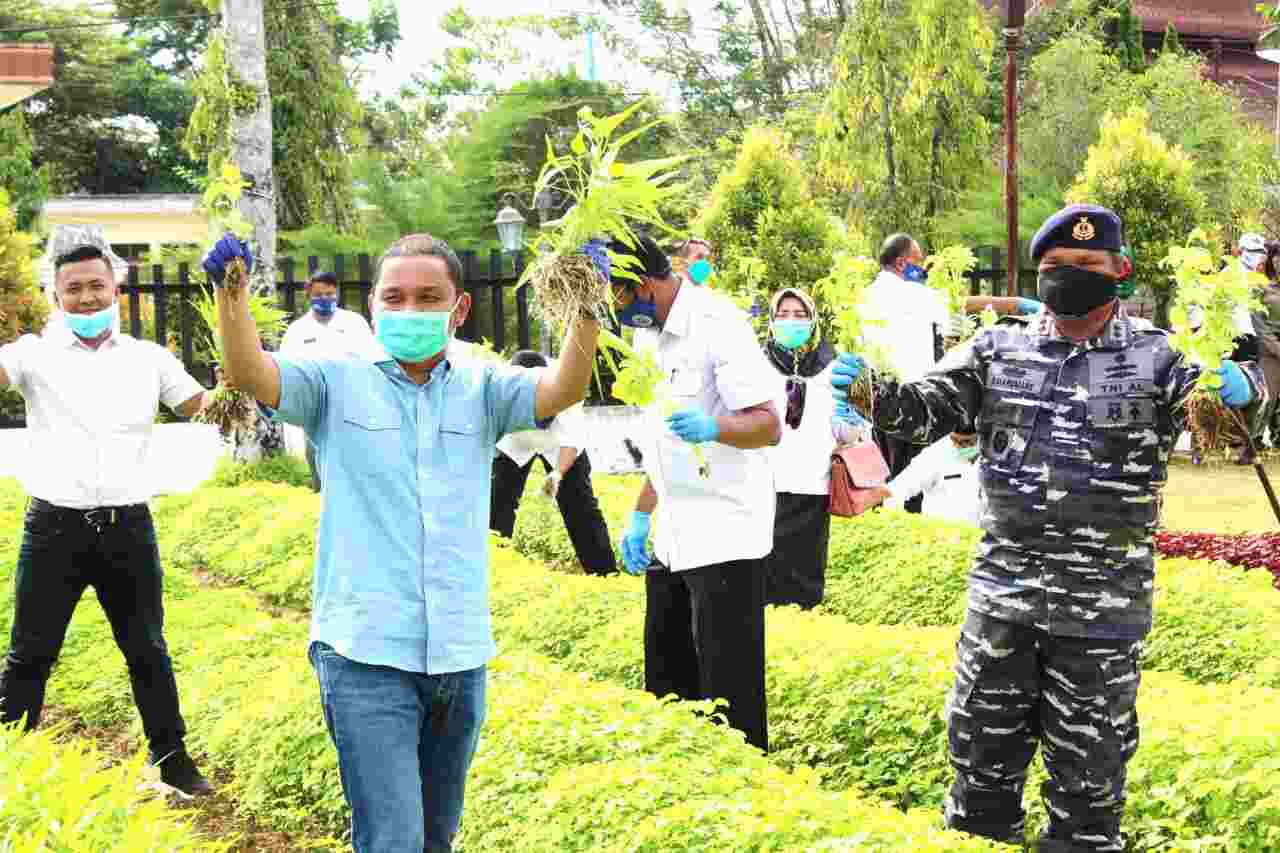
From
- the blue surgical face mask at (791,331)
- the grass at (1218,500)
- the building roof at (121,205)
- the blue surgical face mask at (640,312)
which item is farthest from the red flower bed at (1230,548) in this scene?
the building roof at (121,205)

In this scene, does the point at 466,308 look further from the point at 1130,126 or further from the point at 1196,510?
the point at 1130,126

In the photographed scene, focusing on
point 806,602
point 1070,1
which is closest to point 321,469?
point 806,602

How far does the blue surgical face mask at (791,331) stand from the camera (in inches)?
341

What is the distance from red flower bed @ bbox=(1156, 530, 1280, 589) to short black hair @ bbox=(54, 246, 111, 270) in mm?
7162

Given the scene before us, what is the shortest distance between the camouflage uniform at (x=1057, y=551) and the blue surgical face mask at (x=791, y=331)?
3816 millimetres

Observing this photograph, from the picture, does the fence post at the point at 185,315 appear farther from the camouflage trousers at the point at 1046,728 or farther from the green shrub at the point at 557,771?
the camouflage trousers at the point at 1046,728

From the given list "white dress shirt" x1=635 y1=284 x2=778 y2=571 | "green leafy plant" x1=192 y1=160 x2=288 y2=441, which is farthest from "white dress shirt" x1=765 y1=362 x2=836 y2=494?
"green leafy plant" x1=192 y1=160 x2=288 y2=441

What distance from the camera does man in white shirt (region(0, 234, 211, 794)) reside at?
6.41 meters

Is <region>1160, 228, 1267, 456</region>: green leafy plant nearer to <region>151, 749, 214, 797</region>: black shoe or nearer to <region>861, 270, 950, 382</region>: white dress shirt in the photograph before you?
<region>151, 749, 214, 797</region>: black shoe

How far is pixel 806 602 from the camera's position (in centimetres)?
923

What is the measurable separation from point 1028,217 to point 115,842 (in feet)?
71.4

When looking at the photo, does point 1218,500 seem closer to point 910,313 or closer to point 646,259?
point 910,313

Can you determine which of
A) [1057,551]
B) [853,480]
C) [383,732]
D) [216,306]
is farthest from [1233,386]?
[853,480]

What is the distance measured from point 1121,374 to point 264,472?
42.7ft
